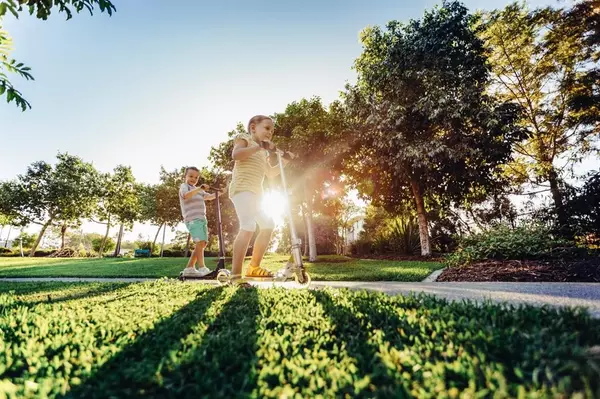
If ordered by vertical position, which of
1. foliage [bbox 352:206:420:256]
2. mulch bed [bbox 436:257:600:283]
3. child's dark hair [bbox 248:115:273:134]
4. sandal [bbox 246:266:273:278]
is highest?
child's dark hair [bbox 248:115:273:134]

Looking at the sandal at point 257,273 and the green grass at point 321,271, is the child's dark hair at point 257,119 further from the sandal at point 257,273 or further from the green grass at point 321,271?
the green grass at point 321,271

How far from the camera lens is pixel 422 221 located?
14.2 metres

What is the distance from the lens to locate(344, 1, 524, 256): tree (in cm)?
1275

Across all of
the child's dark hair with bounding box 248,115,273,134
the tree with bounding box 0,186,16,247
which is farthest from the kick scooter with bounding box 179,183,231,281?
the tree with bounding box 0,186,16,247

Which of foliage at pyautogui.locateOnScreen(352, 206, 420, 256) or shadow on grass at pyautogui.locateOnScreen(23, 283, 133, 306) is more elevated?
foliage at pyautogui.locateOnScreen(352, 206, 420, 256)

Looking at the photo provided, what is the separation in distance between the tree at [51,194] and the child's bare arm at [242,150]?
116 feet

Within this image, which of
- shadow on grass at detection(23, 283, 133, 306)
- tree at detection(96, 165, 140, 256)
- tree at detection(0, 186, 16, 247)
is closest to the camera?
Result: shadow on grass at detection(23, 283, 133, 306)

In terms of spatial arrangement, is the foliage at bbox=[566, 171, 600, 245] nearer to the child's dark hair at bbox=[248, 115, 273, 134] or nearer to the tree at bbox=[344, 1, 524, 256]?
the tree at bbox=[344, 1, 524, 256]

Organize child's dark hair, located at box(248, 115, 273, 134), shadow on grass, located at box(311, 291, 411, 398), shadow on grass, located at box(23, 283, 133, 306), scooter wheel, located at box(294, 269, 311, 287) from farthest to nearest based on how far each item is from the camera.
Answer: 1. child's dark hair, located at box(248, 115, 273, 134)
2. scooter wheel, located at box(294, 269, 311, 287)
3. shadow on grass, located at box(23, 283, 133, 306)
4. shadow on grass, located at box(311, 291, 411, 398)

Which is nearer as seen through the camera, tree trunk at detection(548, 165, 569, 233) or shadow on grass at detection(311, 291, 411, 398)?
shadow on grass at detection(311, 291, 411, 398)

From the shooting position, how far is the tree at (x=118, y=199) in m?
35.4

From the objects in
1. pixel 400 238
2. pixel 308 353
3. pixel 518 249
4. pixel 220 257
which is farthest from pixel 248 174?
pixel 400 238

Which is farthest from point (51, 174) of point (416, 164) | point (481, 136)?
point (481, 136)

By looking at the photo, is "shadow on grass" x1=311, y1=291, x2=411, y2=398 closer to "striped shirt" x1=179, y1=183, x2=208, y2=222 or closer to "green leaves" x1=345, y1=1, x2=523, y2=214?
"striped shirt" x1=179, y1=183, x2=208, y2=222
